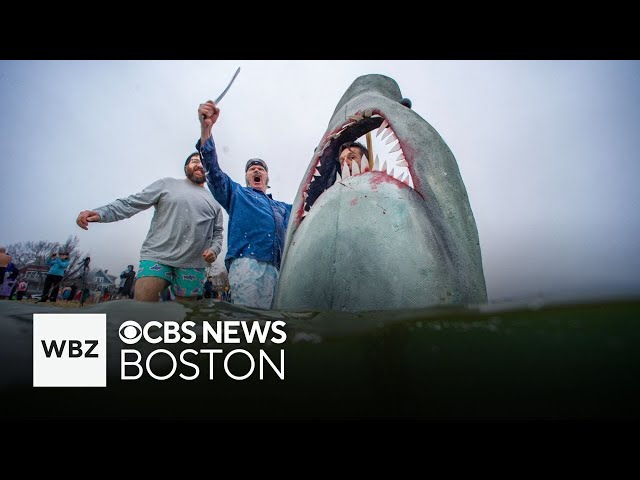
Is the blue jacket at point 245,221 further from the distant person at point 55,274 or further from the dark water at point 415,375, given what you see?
the dark water at point 415,375

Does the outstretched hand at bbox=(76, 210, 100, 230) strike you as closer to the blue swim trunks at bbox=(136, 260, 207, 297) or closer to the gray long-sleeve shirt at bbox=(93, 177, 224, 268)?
the gray long-sleeve shirt at bbox=(93, 177, 224, 268)

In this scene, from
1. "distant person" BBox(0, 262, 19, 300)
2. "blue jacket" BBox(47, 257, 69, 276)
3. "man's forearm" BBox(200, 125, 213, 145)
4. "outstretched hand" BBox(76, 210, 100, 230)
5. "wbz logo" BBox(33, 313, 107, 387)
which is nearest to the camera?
"wbz logo" BBox(33, 313, 107, 387)

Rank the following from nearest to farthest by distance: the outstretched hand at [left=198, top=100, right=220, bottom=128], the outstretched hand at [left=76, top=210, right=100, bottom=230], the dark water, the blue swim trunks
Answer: the dark water < the outstretched hand at [left=76, top=210, right=100, bottom=230] < the outstretched hand at [left=198, top=100, right=220, bottom=128] < the blue swim trunks

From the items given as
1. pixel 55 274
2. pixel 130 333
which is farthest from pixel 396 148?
pixel 55 274

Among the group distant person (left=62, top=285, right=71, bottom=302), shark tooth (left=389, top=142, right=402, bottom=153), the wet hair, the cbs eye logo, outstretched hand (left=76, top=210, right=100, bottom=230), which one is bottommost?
the cbs eye logo

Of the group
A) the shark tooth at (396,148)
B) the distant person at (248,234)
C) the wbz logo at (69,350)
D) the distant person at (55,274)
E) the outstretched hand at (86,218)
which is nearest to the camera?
the wbz logo at (69,350)

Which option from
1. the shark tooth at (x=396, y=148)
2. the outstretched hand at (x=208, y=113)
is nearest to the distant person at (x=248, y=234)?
the outstretched hand at (x=208, y=113)

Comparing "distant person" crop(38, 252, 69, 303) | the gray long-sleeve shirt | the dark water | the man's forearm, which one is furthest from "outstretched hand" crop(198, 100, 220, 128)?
"distant person" crop(38, 252, 69, 303)

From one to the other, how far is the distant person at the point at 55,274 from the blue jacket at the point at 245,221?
1767 mm

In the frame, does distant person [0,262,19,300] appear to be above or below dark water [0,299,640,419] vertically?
above

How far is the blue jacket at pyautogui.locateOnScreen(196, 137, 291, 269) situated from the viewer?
3705mm

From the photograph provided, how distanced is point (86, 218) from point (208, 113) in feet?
4.10

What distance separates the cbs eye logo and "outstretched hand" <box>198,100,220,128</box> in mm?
1880

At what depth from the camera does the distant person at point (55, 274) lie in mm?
3819
